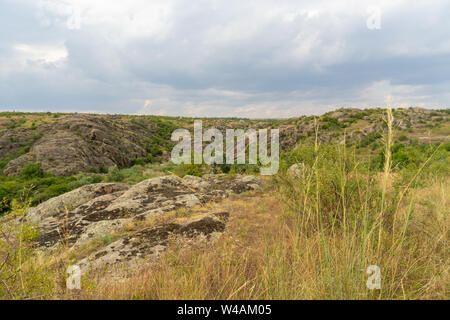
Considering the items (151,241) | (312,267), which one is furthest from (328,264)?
(151,241)

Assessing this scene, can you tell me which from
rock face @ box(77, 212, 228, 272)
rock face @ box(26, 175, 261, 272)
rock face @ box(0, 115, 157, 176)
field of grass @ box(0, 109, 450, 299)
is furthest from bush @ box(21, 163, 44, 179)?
Answer: field of grass @ box(0, 109, 450, 299)

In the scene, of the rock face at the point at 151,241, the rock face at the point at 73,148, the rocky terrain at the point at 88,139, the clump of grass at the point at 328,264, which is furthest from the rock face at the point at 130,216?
the rock face at the point at 73,148

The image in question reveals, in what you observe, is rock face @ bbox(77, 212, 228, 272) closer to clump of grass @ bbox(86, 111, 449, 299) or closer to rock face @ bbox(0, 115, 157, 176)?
clump of grass @ bbox(86, 111, 449, 299)

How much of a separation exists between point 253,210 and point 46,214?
8631 mm

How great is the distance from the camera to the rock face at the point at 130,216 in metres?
4.16

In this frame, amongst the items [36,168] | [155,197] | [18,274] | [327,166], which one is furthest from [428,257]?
[36,168]

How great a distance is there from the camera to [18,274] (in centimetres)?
206

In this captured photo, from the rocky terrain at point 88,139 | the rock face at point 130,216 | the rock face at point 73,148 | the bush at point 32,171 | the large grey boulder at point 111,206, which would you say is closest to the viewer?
the rock face at point 130,216

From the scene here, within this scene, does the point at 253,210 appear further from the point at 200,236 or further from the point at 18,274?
the point at 18,274

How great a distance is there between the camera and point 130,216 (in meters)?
6.38

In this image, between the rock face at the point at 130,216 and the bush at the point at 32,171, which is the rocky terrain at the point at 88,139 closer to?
the bush at the point at 32,171
